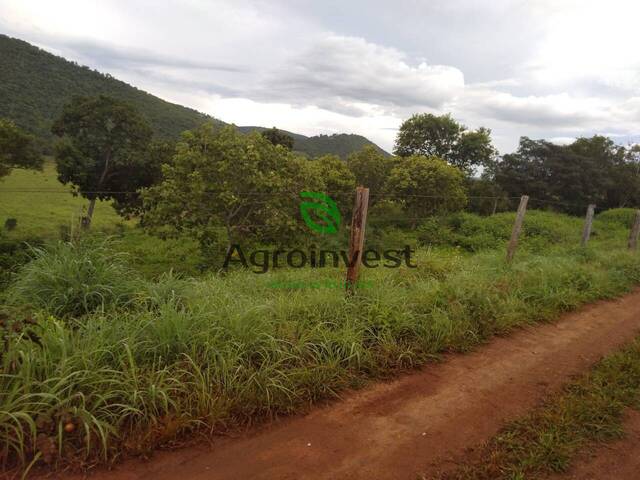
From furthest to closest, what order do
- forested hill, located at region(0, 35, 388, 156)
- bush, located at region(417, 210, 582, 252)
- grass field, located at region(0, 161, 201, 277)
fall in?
forested hill, located at region(0, 35, 388, 156), bush, located at region(417, 210, 582, 252), grass field, located at region(0, 161, 201, 277)

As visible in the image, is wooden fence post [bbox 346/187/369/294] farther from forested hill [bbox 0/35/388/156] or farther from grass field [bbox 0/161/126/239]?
forested hill [bbox 0/35/388/156]

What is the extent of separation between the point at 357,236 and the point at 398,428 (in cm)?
204

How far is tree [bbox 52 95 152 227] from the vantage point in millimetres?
16750

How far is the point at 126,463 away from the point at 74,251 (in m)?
2.15

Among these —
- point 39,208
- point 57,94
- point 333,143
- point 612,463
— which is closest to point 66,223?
point 612,463

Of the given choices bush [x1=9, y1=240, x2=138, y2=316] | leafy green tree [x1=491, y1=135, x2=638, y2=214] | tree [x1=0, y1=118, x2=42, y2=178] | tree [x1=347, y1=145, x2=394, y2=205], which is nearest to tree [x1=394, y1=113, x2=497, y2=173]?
leafy green tree [x1=491, y1=135, x2=638, y2=214]

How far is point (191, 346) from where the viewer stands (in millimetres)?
2840

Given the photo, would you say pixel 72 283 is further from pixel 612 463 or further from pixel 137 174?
pixel 137 174

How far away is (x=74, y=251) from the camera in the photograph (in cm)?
351

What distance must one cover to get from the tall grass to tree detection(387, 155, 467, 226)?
47.2 ft

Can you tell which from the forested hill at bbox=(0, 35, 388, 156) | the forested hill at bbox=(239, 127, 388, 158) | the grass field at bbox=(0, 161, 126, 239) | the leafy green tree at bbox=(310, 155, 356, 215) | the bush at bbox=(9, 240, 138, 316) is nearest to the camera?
the bush at bbox=(9, 240, 138, 316)

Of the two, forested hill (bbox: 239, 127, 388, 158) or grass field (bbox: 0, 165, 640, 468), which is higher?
forested hill (bbox: 239, 127, 388, 158)

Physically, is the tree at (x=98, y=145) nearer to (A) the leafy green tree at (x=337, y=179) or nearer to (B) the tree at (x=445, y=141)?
(A) the leafy green tree at (x=337, y=179)

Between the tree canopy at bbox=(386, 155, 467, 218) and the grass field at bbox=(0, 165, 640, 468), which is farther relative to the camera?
the tree canopy at bbox=(386, 155, 467, 218)
